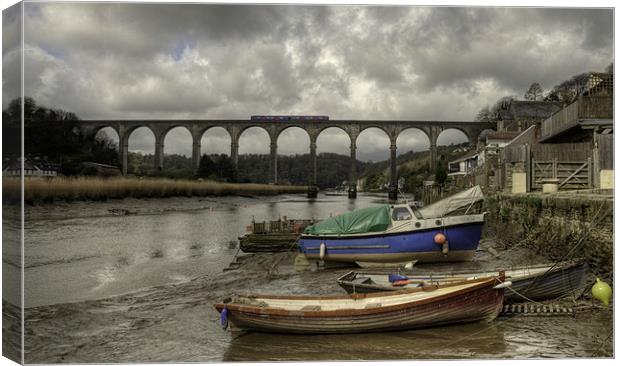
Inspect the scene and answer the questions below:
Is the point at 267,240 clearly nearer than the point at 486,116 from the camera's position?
Yes

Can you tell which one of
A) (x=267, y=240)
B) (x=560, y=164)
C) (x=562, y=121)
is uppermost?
(x=562, y=121)

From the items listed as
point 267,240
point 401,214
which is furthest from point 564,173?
point 267,240

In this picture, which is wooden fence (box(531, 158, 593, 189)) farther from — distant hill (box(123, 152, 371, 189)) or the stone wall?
distant hill (box(123, 152, 371, 189))

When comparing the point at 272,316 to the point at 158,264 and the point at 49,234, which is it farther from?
the point at 49,234

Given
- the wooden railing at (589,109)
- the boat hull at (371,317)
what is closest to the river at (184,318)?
the boat hull at (371,317)

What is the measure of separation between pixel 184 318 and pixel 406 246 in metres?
6.27

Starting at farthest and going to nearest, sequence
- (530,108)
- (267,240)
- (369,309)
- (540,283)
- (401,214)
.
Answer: (530,108)
(267,240)
(401,214)
(540,283)
(369,309)

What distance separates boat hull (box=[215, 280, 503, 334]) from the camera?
6.90 m

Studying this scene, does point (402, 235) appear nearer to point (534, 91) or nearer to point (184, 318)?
point (184, 318)

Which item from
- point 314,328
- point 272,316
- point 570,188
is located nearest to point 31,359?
point 272,316

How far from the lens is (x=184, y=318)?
28.0ft

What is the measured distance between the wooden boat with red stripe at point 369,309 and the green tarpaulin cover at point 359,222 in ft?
17.7

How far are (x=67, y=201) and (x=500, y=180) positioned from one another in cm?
2083

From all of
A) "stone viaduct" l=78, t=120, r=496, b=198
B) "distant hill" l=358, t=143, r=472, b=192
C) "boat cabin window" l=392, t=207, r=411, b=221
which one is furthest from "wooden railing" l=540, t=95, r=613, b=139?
"distant hill" l=358, t=143, r=472, b=192
